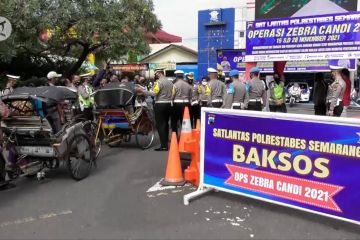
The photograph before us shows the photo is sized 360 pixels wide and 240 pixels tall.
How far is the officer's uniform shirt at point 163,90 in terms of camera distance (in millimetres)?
10102

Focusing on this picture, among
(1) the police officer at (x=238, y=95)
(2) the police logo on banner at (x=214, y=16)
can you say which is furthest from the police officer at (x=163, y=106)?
(2) the police logo on banner at (x=214, y=16)

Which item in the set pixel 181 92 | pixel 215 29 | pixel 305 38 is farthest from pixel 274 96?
pixel 215 29

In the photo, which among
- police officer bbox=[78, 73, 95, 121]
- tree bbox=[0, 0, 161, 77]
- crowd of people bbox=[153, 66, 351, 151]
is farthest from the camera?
tree bbox=[0, 0, 161, 77]

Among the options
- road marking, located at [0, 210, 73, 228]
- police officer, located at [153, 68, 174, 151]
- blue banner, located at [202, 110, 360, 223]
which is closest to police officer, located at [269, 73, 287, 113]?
police officer, located at [153, 68, 174, 151]

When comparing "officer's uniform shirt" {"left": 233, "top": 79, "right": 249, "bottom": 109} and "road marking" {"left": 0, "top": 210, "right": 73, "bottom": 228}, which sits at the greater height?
"officer's uniform shirt" {"left": 233, "top": 79, "right": 249, "bottom": 109}

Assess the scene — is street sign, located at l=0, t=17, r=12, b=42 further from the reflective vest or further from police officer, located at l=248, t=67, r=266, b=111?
police officer, located at l=248, t=67, r=266, b=111

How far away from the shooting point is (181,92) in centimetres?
1035

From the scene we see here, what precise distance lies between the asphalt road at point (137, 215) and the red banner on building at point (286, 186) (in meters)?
0.29

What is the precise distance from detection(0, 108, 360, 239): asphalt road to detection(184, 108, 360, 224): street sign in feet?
0.73

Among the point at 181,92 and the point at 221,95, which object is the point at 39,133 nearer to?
the point at 181,92

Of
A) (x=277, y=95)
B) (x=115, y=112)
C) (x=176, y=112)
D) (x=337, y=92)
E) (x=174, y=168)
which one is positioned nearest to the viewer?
(x=174, y=168)

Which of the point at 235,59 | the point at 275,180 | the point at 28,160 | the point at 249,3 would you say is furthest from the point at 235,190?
the point at 249,3

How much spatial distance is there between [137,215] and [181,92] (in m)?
5.24

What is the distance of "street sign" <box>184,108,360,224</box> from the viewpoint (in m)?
4.71
